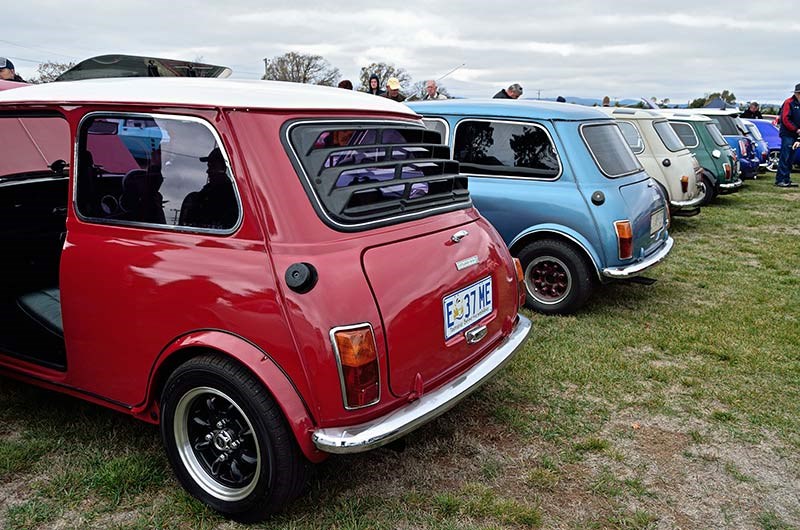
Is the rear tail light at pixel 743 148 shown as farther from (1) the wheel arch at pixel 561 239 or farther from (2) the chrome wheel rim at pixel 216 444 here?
(2) the chrome wheel rim at pixel 216 444

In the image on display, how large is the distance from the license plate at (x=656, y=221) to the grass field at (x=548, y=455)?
1110mm

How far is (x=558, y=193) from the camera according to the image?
562 centimetres

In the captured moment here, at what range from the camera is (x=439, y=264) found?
10.0 ft

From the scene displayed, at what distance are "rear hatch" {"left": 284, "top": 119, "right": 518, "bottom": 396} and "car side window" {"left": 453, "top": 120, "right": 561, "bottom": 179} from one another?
2313mm

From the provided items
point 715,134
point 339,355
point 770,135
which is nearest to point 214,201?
point 339,355

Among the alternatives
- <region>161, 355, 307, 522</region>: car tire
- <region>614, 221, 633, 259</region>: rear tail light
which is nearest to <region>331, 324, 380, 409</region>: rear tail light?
<region>161, 355, 307, 522</region>: car tire

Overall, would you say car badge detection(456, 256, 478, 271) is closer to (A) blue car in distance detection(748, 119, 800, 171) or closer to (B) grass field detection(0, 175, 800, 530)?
(B) grass field detection(0, 175, 800, 530)

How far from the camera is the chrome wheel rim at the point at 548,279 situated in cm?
566

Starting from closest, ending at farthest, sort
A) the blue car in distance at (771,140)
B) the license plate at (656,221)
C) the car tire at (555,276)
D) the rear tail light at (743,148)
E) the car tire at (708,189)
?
the car tire at (555,276), the license plate at (656,221), the car tire at (708,189), the rear tail light at (743,148), the blue car in distance at (771,140)

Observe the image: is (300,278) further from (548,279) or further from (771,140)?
(771,140)

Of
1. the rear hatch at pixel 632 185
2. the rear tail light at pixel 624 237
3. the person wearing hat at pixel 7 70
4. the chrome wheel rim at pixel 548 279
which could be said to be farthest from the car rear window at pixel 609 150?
the person wearing hat at pixel 7 70

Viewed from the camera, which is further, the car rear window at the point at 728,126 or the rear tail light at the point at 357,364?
the car rear window at the point at 728,126

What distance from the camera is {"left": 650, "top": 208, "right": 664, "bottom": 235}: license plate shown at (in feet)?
19.5

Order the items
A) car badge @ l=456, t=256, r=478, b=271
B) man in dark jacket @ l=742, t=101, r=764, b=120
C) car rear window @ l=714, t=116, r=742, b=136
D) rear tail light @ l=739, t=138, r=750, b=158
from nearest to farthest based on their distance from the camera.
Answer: car badge @ l=456, t=256, r=478, b=271, rear tail light @ l=739, t=138, r=750, b=158, car rear window @ l=714, t=116, r=742, b=136, man in dark jacket @ l=742, t=101, r=764, b=120
